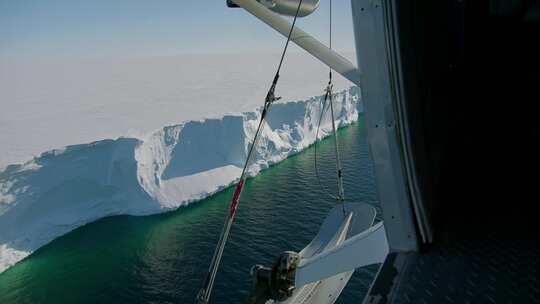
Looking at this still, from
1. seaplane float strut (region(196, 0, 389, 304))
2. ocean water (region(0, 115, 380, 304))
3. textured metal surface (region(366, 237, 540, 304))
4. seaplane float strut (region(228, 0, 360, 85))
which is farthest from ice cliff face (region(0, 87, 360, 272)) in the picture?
textured metal surface (region(366, 237, 540, 304))

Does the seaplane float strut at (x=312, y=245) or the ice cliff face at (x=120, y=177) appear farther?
the ice cliff face at (x=120, y=177)

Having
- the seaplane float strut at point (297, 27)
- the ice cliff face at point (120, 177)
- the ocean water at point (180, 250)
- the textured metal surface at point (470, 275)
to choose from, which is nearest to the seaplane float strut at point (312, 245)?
the seaplane float strut at point (297, 27)

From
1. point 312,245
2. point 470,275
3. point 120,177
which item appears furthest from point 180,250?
point 470,275

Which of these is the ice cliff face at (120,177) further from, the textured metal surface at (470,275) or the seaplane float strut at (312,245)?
the textured metal surface at (470,275)

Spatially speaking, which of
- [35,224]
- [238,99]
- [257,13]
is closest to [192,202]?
[35,224]

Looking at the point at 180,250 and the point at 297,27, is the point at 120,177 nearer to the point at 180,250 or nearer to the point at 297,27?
the point at 180,250

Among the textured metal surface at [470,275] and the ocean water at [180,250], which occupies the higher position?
the textured metal surface at [470,275]
